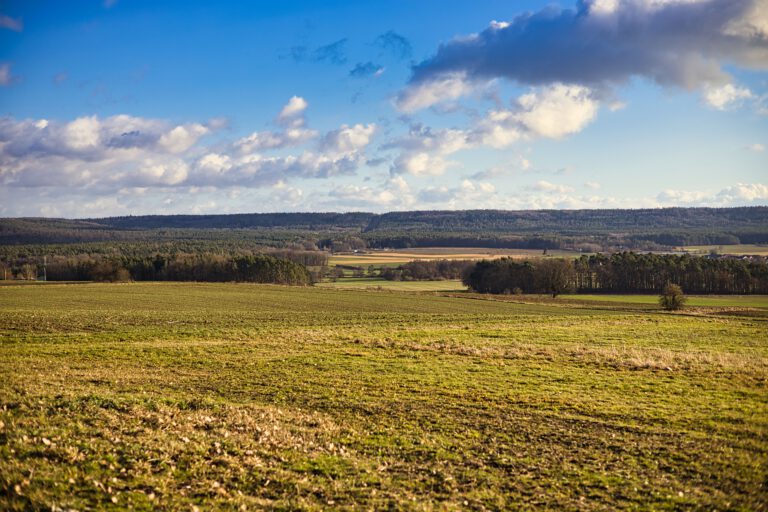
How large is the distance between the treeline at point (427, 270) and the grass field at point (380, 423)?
315ft

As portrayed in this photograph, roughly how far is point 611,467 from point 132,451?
32.9 ft

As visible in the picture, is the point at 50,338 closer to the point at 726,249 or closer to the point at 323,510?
the point at 323,510

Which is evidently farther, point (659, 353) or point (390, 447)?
point (659, 353)

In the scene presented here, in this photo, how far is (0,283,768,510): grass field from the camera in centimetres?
1026

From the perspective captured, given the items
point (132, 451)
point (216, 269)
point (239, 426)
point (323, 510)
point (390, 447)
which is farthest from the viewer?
point (216, 269)

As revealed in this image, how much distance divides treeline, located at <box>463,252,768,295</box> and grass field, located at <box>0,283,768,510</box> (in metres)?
70.7

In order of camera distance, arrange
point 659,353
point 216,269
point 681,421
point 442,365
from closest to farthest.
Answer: point 681,421
point 442,365
point 659,353
point 216,269

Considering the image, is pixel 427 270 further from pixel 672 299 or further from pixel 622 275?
pixel 672 299

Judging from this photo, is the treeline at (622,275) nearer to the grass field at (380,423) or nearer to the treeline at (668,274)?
the treeline at (668,274)

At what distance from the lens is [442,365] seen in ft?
80.3

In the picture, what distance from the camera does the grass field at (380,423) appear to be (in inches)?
404

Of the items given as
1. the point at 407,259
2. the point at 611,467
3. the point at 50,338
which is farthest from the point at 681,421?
the point at 407,259

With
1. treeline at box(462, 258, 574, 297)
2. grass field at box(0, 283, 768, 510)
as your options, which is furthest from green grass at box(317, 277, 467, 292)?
grass field at box(0, 283, 768, 510)

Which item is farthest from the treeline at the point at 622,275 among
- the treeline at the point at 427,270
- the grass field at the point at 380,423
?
the grass field at the point at 380,423
